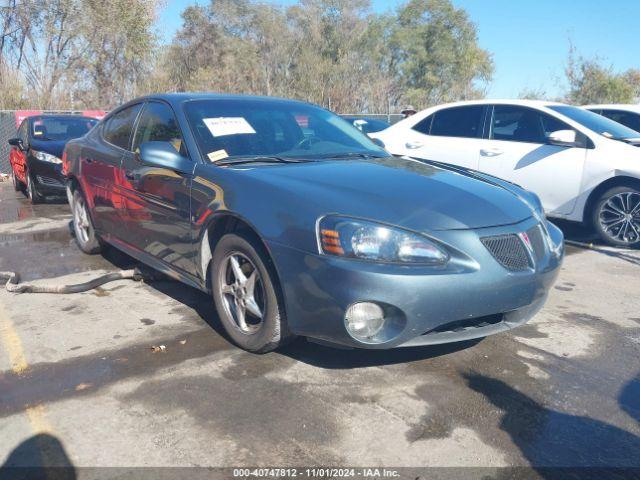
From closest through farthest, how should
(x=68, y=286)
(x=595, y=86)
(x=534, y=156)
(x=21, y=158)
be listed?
(x=68, y=286) < (x=534, y=156) < (x=21, y=158) < (x=595, y=86)

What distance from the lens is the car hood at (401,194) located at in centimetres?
292

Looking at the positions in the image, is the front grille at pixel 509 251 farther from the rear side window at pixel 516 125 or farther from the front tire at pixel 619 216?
the rear side window at pixel 516 125

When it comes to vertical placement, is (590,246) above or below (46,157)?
below

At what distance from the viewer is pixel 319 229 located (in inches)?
112

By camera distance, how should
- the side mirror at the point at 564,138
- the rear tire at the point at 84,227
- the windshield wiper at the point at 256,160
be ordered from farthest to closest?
the side mirror at the point at 564,138 → the rear tire at the point at 84,227 → the windshield wiper at the point at 256,160

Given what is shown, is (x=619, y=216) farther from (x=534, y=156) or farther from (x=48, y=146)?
(x=48, y=146)

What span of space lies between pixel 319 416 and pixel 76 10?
25.1 meters

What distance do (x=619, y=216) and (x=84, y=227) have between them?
5.75 m

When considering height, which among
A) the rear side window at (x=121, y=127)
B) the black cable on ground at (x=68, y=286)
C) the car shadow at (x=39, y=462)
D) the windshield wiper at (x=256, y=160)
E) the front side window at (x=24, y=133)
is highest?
the rear side window at (x=121, y=127)

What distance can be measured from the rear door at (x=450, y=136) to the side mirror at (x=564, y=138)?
1016 mm

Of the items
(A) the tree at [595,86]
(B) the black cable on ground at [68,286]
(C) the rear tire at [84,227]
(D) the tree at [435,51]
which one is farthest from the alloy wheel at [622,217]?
(D) the tree at [435,51]

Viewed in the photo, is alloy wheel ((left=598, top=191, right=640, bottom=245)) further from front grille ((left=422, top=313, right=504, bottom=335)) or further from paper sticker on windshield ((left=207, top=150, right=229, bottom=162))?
paper sticker on windshield ((left=207, top=150, right=229, bottom=162))

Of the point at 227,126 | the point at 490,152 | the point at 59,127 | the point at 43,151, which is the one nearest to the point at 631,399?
the point at 227,126

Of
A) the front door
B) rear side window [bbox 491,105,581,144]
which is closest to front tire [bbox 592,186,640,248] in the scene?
rear side window [bbox 491,105,581,144]
